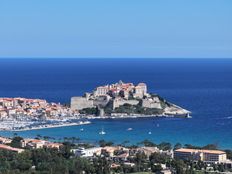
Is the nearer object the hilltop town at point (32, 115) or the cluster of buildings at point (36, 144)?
the cluster of buildings at point (36, 144)

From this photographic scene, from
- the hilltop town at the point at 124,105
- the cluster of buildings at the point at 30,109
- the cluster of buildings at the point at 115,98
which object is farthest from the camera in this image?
the cluster of buildings at the point at 115,98

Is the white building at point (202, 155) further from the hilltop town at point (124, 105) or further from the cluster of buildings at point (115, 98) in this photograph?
the cluster of buildings at point (115, 98)

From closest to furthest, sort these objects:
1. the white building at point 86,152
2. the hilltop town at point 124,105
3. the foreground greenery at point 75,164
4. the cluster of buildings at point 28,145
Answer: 1. the foreground greenery at point 75,164
2. the white building at point 86,152
3. the cluster of buildings at point 28,145
4. the hilltop town at point 124,105

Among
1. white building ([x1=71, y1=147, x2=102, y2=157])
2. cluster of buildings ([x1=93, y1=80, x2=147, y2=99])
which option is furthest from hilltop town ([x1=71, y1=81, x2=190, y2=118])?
white building ([x1=71, y1=147, x2=102, y2=157])

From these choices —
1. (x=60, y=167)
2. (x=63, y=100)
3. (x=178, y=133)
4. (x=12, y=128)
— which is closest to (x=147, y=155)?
(x=60, y=167)

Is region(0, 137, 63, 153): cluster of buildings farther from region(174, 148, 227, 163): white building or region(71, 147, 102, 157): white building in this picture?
region(174, 148, 227, 163): white building

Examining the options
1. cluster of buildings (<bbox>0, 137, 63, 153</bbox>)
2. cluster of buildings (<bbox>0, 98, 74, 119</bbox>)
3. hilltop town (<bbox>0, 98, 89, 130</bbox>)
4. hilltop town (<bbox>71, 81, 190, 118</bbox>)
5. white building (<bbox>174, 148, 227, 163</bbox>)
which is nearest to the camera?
white building (<bbox>174, 148, 227, 163</bbox>)

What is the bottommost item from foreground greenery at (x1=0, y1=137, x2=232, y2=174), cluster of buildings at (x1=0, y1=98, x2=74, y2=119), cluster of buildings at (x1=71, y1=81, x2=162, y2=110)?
foreground greenery at (x1=0, y1=137, x2=232, y2=174)

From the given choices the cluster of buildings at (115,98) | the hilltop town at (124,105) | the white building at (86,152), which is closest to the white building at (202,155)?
the white building at (86,152)
